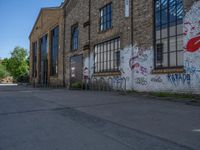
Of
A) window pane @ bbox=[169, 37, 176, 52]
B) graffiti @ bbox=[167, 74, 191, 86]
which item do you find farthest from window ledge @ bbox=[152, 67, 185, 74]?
window pane @ bbox=[169, 37, 176, 52]

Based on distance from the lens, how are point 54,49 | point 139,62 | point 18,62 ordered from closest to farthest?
point 139,62
point 54,49
point 18,62

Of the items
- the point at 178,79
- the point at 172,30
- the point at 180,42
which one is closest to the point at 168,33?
the point at 172,30

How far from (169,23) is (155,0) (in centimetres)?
178

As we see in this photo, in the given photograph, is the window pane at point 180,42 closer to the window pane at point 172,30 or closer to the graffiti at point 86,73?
the window pane at point 172,30

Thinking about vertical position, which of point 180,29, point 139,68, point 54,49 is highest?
point 54,49

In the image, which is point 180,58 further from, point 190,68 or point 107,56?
point 107,56

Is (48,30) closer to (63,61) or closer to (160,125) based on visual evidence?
(63,61)

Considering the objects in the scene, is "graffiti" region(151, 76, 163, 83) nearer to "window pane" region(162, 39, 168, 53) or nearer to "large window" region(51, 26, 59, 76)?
"window pane" region(162, 39, 168, 53)

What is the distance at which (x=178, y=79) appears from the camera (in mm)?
10477

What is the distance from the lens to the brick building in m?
10.2

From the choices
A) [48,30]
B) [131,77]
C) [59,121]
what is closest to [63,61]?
[48,30]

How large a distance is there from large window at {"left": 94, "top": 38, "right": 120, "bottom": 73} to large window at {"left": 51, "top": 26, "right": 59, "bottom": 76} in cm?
1021

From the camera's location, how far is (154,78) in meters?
11.9

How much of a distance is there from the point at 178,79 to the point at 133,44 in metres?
4.06
